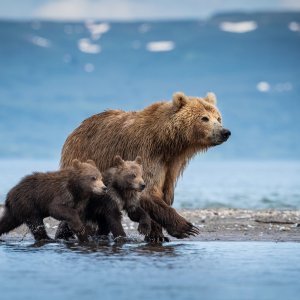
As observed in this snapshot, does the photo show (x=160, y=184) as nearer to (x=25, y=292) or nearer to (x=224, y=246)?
(x=224, y=246)

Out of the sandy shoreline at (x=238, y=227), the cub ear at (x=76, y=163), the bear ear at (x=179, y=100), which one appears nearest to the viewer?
the cub ear at (x=76, y=163)

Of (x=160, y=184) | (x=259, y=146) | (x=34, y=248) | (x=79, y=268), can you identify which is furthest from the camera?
(x=259, y=146)

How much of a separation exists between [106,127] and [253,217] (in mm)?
4373

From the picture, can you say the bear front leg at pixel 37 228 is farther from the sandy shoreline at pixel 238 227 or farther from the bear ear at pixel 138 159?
the bear ear at pixel 138 159

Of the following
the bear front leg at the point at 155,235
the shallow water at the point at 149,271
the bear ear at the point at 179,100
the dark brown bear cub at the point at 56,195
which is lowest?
the shallow water at the point at 149,271

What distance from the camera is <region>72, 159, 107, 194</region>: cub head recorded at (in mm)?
10258

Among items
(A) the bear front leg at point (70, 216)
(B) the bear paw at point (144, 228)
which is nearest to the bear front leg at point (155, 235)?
(B) the bear paw at point (144, 228)

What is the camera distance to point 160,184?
432 inches

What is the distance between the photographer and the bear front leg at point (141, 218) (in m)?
10.6

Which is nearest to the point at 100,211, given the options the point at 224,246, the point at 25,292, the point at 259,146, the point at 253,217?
the point at 224,246

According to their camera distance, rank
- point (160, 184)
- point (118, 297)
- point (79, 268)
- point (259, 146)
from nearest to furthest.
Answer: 1. point (118, 297)
2. point (79, 268)
3. point (160, 184)
4. point (259, 146)

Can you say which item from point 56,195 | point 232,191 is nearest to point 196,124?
point 56,195

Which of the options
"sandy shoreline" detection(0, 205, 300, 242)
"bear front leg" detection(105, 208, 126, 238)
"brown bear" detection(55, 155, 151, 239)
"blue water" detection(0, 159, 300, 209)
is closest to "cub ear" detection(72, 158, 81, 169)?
"brown bear" detection(55, 155, 151, 239)

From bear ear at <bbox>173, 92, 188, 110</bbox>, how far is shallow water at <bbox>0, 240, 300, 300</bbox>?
1.56 metres
